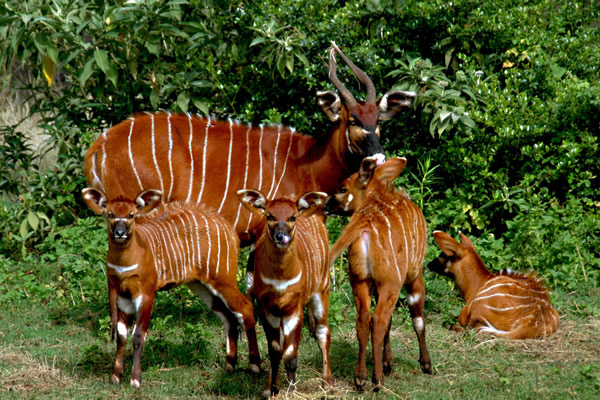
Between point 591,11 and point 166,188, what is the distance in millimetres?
5226

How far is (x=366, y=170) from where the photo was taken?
5641mm

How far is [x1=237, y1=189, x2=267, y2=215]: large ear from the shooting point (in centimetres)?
505

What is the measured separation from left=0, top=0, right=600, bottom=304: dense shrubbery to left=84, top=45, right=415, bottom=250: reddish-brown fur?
920mm

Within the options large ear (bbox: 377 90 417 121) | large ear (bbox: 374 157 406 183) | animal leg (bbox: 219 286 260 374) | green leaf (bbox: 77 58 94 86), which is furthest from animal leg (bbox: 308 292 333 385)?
green leaf (bbox: 77 58 94 86)

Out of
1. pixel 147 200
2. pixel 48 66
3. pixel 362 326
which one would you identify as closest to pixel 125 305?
pixel 147 200

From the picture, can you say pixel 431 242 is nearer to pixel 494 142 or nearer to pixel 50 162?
pixel 494 142

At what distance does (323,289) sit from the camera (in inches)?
211

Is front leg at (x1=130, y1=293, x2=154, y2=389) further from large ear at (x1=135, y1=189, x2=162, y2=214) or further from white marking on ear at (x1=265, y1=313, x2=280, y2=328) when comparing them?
white marking on ear at (x1=265, y1=313, x2=280, y2=328)

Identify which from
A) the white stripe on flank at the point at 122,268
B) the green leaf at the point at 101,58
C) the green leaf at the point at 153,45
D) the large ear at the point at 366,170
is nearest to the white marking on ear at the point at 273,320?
the white stripe on flank at the point at 122,268

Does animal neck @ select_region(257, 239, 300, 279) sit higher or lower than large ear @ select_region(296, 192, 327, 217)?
lower

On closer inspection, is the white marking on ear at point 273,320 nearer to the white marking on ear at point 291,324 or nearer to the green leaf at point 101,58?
the white marking on ear at point 291,324

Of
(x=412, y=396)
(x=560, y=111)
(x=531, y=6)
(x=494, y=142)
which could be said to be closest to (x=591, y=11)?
(x=531, y=6)

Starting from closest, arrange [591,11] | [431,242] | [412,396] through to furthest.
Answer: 1. [412,396]
2. [431,242]
3. [591,11]

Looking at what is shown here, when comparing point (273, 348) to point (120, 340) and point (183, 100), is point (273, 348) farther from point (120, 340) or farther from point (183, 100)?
point (183, 100)
